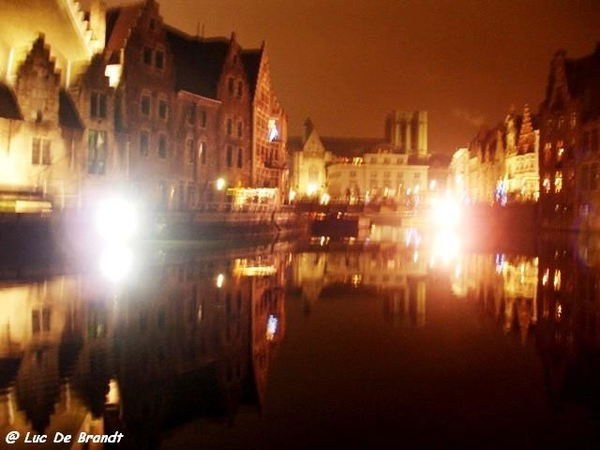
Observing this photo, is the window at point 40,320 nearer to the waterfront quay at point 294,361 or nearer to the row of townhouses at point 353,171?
the waterfront quay at point 294,361

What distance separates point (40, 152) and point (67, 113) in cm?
445

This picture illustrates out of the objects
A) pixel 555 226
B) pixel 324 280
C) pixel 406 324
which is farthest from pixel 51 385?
pixel 555 226

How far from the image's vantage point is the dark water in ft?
30.1

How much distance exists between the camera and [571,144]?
2982 inches

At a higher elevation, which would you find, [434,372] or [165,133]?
[165,133]

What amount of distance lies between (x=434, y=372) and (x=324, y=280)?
16843mm

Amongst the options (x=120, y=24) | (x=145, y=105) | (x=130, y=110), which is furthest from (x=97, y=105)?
(x=120, y=24)

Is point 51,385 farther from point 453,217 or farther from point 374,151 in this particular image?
point 374,151

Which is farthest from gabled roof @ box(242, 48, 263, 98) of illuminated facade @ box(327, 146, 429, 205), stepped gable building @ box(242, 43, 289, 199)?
illuminated facade @ box(327, 146, 429, 205)

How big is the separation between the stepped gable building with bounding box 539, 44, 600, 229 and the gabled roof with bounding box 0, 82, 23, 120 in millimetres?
53027

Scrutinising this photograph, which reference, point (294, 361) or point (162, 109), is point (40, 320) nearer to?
point (294, 361)

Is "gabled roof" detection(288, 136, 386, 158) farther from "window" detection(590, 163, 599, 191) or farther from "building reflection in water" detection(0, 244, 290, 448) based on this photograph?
"building reflection in water" detection(0, 244, 290, 448)

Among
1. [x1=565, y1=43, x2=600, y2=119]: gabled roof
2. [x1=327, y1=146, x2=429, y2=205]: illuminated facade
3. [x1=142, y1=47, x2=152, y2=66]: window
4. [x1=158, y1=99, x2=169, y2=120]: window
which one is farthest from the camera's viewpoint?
[x1=327, y1=146, x2=429, y2=205]: illuminated facade

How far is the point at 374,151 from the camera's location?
584ft
